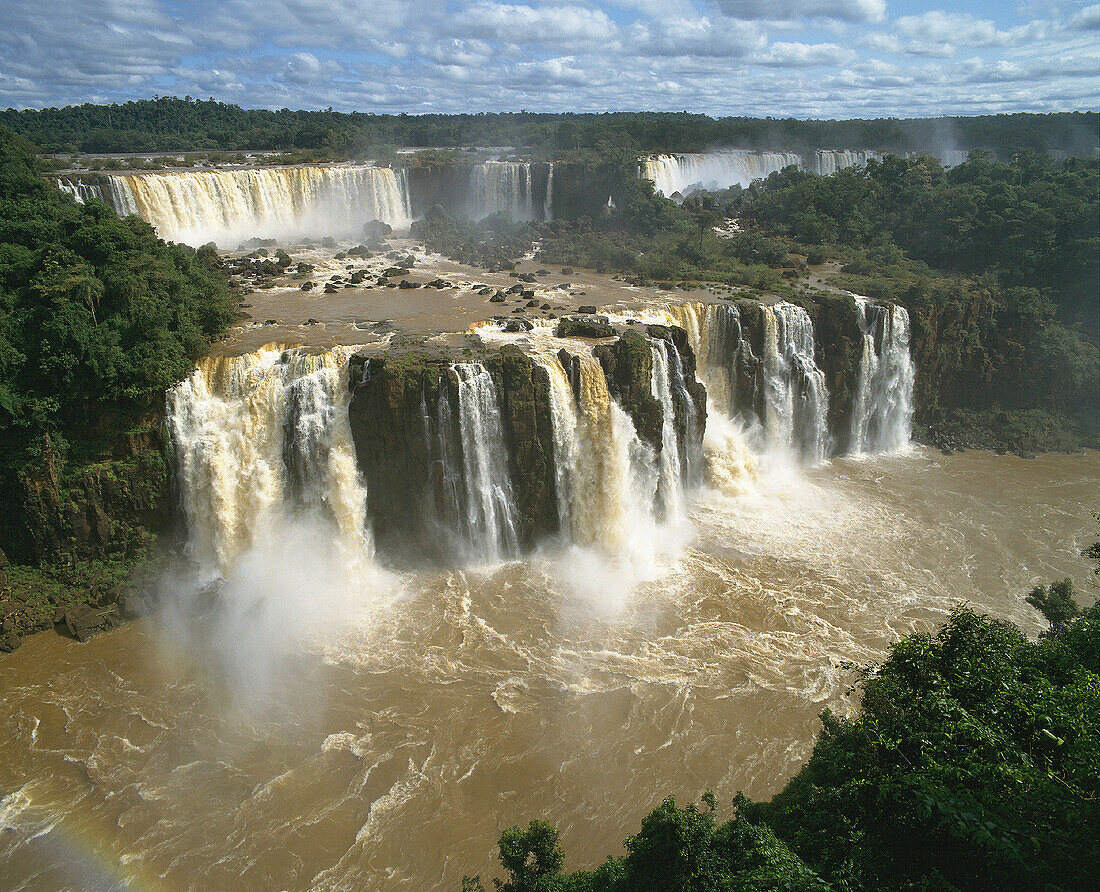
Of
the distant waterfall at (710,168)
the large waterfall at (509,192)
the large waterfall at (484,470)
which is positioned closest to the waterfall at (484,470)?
the large waterfall at (484,470)

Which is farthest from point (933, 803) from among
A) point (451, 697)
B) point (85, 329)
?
point (85, 329)


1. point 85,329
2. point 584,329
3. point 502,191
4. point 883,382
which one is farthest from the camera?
point 502,191

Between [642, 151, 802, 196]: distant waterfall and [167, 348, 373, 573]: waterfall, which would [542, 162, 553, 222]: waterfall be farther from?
[167, 348, 373, 573]: waterfall

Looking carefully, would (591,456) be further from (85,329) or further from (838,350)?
(85,329)

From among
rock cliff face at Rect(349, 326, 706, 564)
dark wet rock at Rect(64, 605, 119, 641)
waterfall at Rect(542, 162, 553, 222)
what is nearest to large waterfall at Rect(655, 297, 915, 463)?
rock cliff face at Rect(349, 326, 706, 564)

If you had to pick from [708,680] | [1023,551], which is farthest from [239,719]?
[1023,551]

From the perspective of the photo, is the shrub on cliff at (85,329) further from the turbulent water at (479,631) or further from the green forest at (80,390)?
the turbulent water at (479,631)
